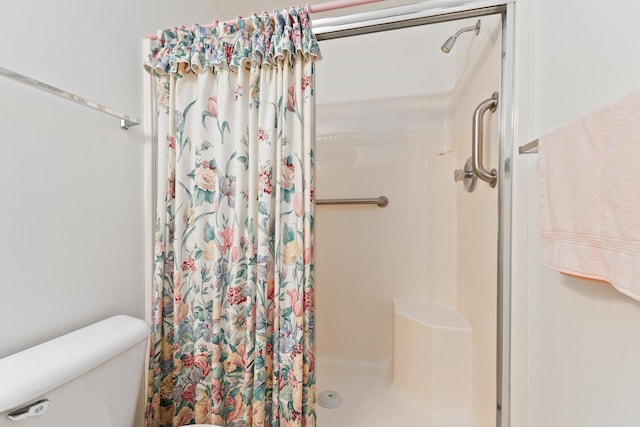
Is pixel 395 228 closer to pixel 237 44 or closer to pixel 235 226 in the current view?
pixel 235 226

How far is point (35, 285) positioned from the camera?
76 cm

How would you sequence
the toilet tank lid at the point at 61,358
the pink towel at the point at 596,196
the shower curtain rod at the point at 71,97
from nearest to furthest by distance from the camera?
1. the pink towel at the point at 596,196
2. the toilet tank lid at the point at 61,358
3. the shower curtain rod at the point at 71,97

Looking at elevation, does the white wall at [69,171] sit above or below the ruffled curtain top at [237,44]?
below

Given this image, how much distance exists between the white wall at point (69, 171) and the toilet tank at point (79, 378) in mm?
123

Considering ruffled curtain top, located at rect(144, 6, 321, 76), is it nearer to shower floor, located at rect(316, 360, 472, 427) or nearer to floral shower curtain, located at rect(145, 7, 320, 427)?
floral shower curtain, located at rect(145, 7, 320, 427)

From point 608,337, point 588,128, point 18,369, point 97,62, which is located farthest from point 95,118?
point 608,337

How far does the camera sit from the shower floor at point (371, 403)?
132 centimetres

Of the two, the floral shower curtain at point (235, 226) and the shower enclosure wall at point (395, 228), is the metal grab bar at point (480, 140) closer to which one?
the shower enclosure wall at point (395, 228)

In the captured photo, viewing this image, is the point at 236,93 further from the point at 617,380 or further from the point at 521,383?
the point at 521,383

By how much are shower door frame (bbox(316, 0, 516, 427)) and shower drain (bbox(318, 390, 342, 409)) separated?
0.81m

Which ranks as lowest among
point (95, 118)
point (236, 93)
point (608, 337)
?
point (608, 337)

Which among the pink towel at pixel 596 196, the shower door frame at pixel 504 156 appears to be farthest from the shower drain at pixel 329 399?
the pink towel at pixel 596 196

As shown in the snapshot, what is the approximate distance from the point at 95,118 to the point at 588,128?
4.28ft

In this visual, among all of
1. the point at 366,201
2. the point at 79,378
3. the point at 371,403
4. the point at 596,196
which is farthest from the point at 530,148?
the point at 371,403
